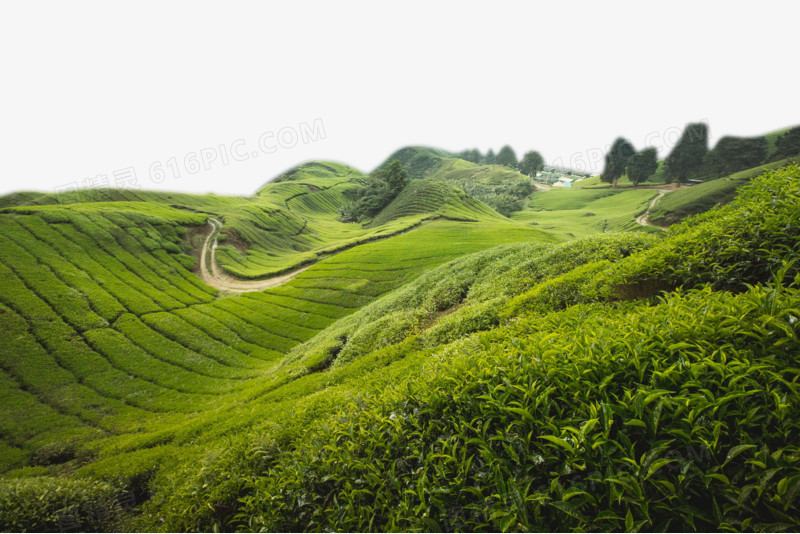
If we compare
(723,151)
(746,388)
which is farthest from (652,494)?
(723,151)

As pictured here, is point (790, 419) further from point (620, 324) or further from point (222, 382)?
point (222, 382)

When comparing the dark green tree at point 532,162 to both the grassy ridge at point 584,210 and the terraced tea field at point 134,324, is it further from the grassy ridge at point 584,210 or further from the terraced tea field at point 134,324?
the terraced tea field at point 134,324

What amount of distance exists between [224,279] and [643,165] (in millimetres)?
94392

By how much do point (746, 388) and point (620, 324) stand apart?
4.93 ft

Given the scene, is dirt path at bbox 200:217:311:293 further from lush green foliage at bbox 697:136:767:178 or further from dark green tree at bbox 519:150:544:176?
dark green tree at bbox 519:150:544:176

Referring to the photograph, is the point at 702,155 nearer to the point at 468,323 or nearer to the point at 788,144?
the point at 788,144

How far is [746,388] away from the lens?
2.81 metres

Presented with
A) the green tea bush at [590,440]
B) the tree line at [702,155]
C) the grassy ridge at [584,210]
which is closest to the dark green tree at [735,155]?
the tree line at [702,155]

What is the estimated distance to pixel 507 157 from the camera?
135750 millimetres

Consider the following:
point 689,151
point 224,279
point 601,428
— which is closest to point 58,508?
point 601,428

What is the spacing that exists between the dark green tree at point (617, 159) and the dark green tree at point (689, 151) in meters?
16.4

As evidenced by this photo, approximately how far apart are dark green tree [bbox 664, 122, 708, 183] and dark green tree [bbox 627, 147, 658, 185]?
7.78m

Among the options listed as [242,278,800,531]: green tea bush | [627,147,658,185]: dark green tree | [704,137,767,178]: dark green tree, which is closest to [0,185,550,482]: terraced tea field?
[242,278,800,531]: green tea bush

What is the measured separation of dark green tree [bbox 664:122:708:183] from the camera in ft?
195
